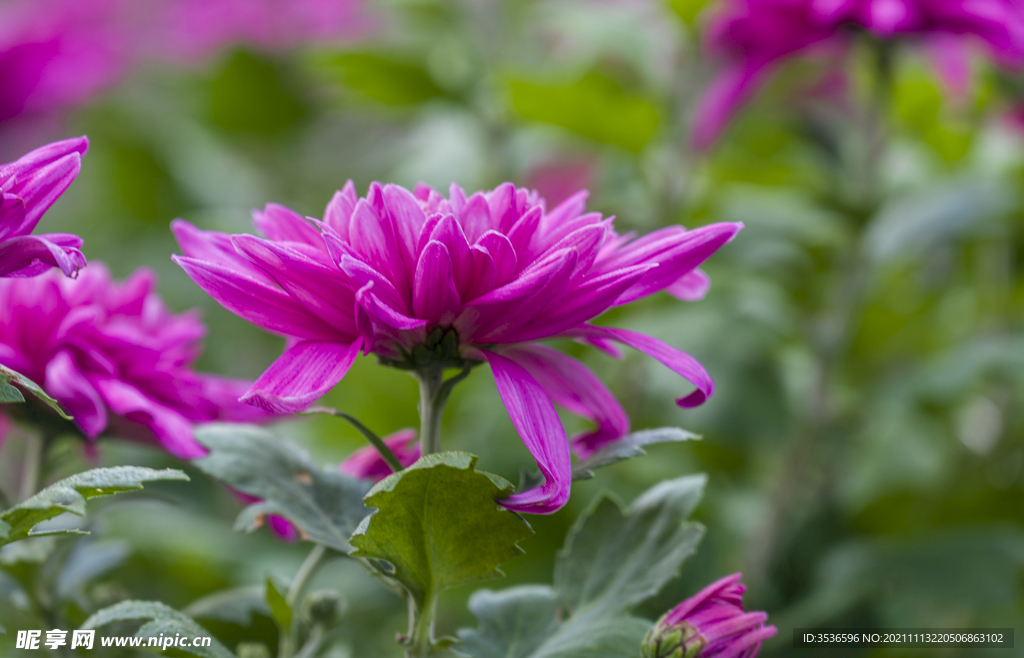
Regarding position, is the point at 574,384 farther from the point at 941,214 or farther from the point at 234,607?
the point at 941,214

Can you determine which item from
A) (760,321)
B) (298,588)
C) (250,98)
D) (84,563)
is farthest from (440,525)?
(250,98)

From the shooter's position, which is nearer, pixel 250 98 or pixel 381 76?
pixel 381 76

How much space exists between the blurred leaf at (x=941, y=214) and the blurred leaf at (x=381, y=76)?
554 millimetres

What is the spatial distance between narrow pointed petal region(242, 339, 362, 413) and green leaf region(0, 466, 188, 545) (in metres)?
0.04

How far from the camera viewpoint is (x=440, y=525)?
36 cm

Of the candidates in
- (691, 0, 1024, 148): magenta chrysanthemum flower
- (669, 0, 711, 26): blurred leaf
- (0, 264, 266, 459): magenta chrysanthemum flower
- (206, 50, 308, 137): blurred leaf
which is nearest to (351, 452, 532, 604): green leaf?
(0, 264, 266, 459): magenta chrysanthemum flower

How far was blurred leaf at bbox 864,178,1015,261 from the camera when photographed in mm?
874

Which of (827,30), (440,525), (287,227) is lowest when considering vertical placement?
(440,525)

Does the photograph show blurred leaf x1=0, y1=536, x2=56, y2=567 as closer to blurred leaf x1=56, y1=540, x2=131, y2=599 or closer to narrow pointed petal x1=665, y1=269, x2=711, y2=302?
blurred leaf x1=56, y1=540, x2=131, y2=599

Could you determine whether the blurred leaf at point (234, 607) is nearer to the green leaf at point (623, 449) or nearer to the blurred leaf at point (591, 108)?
the green leaf at point (623, 449)

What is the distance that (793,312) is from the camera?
1.03 m

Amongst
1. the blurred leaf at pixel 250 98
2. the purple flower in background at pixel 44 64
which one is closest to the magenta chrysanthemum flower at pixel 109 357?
the purple flower in background at pixel 44 64

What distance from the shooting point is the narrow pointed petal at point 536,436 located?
13.4 inches

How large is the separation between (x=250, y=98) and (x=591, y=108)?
750 mm
